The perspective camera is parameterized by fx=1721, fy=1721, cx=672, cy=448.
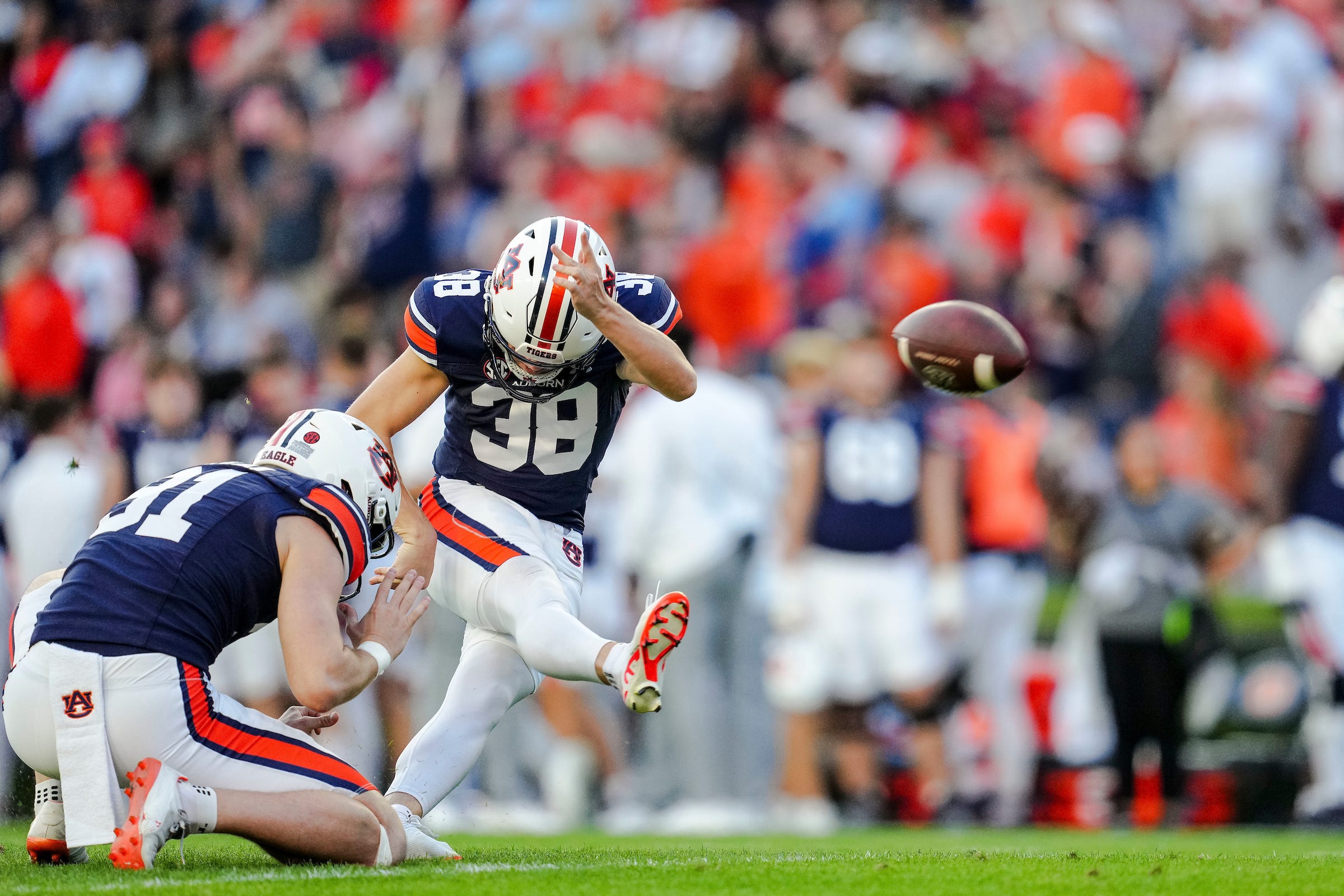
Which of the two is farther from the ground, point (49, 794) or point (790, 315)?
point (790, 315)

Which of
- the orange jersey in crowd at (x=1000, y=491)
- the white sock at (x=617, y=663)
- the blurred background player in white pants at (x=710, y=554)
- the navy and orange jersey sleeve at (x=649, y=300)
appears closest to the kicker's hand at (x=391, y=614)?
the white sock at (x=617, y=663)

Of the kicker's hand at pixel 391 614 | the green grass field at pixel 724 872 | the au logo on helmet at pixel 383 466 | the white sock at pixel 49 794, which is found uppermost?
the au logo on helmet at pixel 383 466

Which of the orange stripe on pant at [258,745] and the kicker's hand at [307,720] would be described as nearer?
the orange stripe on pant at [258,745]

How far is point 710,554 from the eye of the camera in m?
8.10

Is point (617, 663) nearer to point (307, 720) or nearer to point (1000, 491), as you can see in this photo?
point (307, 720)

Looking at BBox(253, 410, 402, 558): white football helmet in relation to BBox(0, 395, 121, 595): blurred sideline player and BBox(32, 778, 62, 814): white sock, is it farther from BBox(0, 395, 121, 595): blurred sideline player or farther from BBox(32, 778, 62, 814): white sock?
BBox(0, 395, 121, 595): blurred sideline player

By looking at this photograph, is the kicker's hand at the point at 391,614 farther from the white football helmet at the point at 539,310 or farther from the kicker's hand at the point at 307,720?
the white football helmet at the point at 539,310

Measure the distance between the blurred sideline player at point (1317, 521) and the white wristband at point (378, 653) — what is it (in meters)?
5.00

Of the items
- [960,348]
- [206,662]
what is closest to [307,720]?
[206,662]

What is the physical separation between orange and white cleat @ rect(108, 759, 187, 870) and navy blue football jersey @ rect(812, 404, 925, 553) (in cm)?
493

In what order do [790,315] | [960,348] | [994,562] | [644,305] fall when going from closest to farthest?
[644,305]
[960,348]
[994,562]
[790,315]

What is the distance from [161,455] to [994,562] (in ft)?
14.2

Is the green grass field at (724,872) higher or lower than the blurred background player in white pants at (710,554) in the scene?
lower

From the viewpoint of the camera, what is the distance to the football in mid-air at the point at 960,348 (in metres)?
5.50
